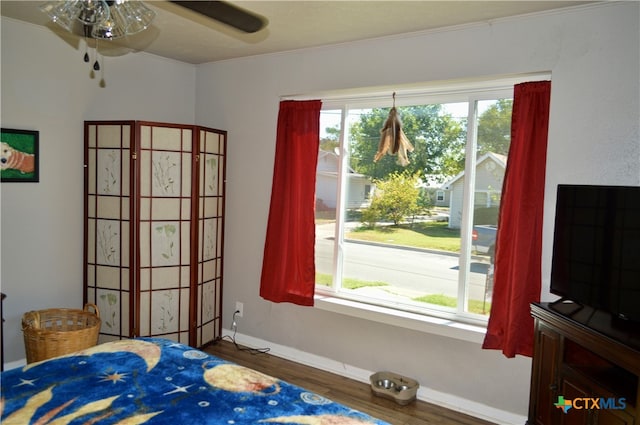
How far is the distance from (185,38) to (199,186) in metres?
1.17

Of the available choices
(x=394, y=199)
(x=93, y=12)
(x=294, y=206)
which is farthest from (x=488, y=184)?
(x=93, y=12)

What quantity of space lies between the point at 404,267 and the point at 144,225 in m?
2.04

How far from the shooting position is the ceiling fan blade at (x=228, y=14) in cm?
156

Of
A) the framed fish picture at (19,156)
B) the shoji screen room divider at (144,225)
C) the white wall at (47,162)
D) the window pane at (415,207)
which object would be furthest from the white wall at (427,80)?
the framed fish picture at (19,156)

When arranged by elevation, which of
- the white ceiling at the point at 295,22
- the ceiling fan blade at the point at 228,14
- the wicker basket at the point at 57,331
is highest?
the white ceiling at the point at 295,22

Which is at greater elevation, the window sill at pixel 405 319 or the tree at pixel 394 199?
the tree at pixel 394 199

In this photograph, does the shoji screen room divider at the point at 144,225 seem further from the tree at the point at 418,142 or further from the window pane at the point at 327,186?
the tree at the point at 418,142

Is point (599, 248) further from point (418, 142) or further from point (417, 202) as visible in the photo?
point (418, 142)

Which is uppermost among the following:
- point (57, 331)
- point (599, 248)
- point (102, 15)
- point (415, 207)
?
point (102, 15)

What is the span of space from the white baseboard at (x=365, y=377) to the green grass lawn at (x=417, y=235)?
3.33ft

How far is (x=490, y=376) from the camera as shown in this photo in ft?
9.73

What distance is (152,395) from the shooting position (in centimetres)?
183

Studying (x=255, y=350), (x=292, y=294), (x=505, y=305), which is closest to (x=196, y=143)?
(x=292, y=294)

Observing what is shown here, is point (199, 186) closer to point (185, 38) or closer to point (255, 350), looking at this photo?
point (185, 38)
